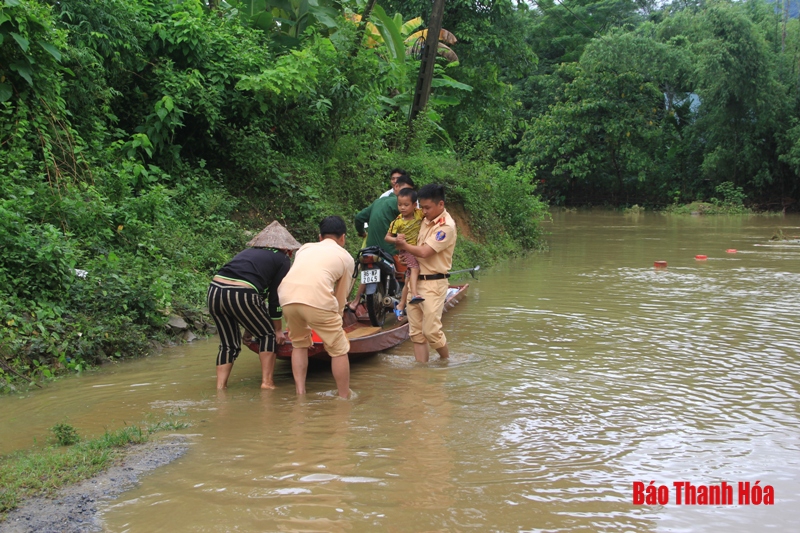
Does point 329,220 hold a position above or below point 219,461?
above

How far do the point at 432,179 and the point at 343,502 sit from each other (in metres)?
13.0

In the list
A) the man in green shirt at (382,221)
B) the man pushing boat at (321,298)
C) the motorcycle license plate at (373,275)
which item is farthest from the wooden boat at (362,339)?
the motorcycle license plate at (373,275)

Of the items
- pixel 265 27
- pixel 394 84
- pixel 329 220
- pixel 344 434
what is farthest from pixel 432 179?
pixel 344 434

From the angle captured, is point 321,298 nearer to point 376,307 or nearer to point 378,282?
point 378,282

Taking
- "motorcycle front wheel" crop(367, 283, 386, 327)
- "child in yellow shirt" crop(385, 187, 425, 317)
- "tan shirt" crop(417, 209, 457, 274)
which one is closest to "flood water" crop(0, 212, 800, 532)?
"motorcycle front wheel" crop(367, 283, 386, 327)

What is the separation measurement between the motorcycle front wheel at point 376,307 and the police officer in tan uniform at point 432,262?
1.03 m

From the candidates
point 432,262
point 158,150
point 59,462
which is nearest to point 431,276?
point 432,262

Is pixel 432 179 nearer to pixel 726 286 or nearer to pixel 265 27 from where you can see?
pixel 265 27

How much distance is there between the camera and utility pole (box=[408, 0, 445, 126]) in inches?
639

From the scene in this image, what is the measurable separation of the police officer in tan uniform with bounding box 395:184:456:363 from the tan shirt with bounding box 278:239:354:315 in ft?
3.44

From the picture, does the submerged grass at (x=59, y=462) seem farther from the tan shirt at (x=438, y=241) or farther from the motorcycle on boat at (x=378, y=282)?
the motorcycle on boat at (x=378, y=282)

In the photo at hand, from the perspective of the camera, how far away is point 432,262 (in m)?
7.48

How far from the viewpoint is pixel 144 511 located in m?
4.13

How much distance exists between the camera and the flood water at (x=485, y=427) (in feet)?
13.8
